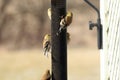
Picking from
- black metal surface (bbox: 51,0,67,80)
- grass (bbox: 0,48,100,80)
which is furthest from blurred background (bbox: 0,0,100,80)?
black metal surface (bbox: 51,0,67,80)

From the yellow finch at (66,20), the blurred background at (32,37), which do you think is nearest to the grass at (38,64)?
the blurred background at (32,37)

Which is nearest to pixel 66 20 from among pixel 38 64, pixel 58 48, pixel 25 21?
pixel 58 48

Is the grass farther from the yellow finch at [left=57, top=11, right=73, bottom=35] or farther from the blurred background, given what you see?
the yellow finch at [left=57, top=11, right=73, bottom=35]

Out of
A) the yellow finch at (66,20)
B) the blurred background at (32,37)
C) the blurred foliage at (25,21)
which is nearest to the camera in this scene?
the yellow finch at (66,20)

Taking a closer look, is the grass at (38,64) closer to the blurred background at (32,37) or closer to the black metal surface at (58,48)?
the blurred background at (32,37)

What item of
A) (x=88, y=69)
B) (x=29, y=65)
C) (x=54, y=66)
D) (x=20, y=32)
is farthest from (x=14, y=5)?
(x=54, y=66)

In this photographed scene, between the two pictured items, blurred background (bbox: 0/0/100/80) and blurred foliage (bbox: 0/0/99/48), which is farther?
blurred foliage (bbox: 0/0/99/48)

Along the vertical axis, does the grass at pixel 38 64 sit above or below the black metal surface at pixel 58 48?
below
